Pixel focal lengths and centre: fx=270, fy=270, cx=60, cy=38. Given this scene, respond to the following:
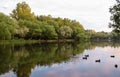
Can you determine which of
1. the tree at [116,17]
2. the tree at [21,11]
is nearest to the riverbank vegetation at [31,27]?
the tree at [21,11]

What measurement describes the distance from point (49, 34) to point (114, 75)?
7385 cm

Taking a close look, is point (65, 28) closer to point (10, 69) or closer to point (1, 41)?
point (1, 41)

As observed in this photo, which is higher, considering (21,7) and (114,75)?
(21,7)

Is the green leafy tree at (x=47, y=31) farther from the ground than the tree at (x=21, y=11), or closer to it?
closer to it

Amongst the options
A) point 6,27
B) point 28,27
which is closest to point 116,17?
point 6,27

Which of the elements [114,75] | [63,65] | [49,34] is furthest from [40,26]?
[114,75]

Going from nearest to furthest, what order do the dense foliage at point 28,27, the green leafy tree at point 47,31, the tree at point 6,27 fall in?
the tree at point 6,27 → the dense foliage at point 28,27 → the green leafy tree at point 47,31

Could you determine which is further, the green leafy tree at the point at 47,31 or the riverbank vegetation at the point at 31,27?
the green leafy tree at the point at 47,31

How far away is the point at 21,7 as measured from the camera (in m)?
96.9

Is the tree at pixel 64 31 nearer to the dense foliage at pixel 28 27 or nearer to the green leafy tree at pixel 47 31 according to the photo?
the dense foliage at pixel 28 27

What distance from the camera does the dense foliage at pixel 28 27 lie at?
77.4 m

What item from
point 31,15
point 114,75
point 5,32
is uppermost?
point 31,15

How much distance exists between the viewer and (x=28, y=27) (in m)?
92.1

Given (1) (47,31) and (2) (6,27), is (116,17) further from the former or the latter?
(1) (47,31)
